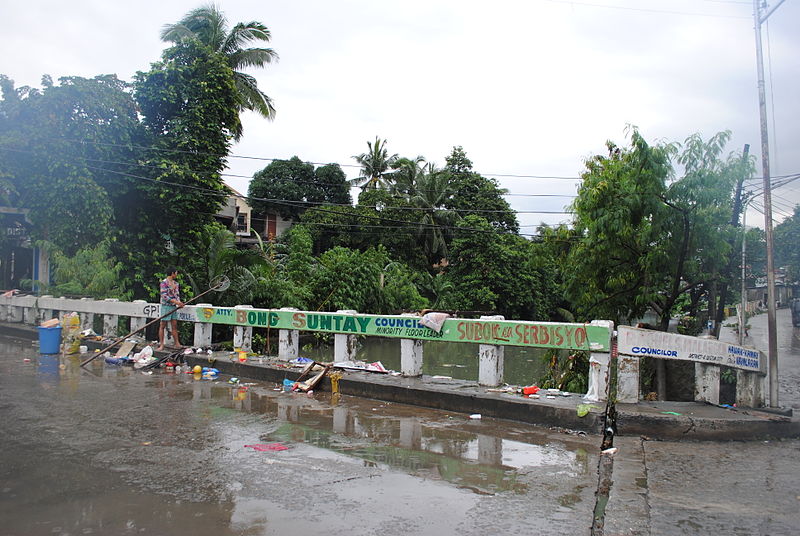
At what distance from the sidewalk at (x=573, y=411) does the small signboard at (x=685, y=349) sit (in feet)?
1.97

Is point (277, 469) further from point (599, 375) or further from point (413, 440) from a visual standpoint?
point (599, 375)

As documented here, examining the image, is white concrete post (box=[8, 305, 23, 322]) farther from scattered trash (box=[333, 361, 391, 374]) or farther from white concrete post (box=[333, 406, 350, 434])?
white concrete post (box=[333, 406, 350, 434])

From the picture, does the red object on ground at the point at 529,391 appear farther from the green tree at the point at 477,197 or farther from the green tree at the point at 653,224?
the green tree at the point at 477,197

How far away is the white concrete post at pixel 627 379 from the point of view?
7.34 metres

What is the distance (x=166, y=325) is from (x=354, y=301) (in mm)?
12054

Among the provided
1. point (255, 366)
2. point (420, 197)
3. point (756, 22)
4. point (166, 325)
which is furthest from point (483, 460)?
point (420, 197)

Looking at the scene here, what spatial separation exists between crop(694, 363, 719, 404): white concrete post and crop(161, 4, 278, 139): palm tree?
73.0ft

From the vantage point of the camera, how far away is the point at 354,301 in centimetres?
2548

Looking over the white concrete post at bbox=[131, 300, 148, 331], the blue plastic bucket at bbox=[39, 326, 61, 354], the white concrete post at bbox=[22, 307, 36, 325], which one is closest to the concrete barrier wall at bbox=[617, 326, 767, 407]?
the white concrete post at bbox=[131, 300, 148, 331]

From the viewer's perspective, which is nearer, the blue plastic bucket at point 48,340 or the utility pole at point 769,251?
the utility pole at point 769,251

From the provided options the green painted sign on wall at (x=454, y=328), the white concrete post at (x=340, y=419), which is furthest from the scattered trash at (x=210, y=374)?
the white concrete post at (x=340, y=419)

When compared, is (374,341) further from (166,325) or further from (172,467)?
(172,467)

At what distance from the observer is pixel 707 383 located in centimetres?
791

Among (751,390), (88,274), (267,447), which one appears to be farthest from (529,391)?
(88,274)
